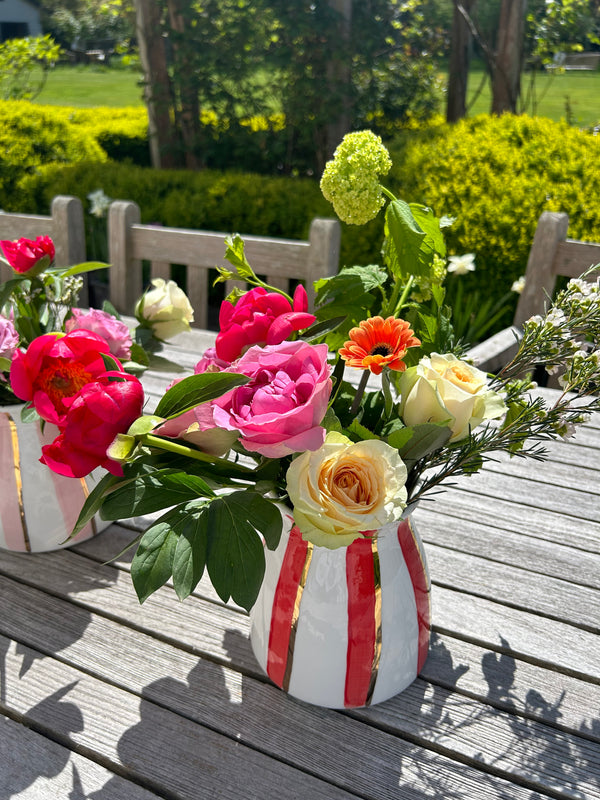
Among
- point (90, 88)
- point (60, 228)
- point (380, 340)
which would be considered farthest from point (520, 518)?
point (90, 88)

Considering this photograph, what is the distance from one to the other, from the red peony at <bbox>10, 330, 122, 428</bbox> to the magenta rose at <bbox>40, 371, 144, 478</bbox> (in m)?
0.04

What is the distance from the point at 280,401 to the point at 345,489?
0.33ft

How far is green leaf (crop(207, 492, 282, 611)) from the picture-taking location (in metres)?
0.61

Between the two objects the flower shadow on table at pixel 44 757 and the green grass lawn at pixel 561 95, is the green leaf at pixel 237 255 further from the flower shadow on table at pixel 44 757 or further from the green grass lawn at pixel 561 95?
the green grass lawn at pixel 561 95

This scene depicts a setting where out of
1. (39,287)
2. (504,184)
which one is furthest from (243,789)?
(504,184)

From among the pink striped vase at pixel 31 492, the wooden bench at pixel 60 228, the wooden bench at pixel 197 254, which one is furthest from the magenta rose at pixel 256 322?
the wooden bench at pixel 60 228

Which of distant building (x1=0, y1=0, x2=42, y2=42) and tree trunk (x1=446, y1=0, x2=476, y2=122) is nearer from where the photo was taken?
tree trunk (x1=446, y1=0, x2=476, y2=122)

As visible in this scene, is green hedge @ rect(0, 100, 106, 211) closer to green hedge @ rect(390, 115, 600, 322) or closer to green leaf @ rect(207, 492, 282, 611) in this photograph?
green hedge @ rect(390, 115, 600, 322)

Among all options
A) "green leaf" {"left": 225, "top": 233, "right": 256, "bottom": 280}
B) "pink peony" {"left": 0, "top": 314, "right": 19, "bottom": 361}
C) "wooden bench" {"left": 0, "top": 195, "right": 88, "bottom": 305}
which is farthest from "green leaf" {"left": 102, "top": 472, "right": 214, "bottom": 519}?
"wooden bench" {"left": 0, "top": 195, "right": 88, "bottom": 305}

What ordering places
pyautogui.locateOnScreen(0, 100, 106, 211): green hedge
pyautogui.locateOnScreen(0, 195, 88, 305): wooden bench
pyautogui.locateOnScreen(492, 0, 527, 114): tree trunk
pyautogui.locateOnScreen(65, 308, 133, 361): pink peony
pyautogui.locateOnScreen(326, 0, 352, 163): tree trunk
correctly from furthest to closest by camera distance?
pyautogui.locateOnScreen(492, 0, 527, 114): tree trunk
pyautogui.locateOnScreen(326, 0, 352, 163): tree trunk
pyautogui.locateOnScreen(0, 100, 106, 211): green hedge
pyautogui.locateOnScreen(0, 195, 88, 305): wooden bench
pyautogui.locateOnScreen(65, 308, 133, 361): pink peony

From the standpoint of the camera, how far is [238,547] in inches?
24.5

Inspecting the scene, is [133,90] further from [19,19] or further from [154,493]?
[154,493]

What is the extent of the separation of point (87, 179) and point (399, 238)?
426 centimetres

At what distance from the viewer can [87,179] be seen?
14.7ft
